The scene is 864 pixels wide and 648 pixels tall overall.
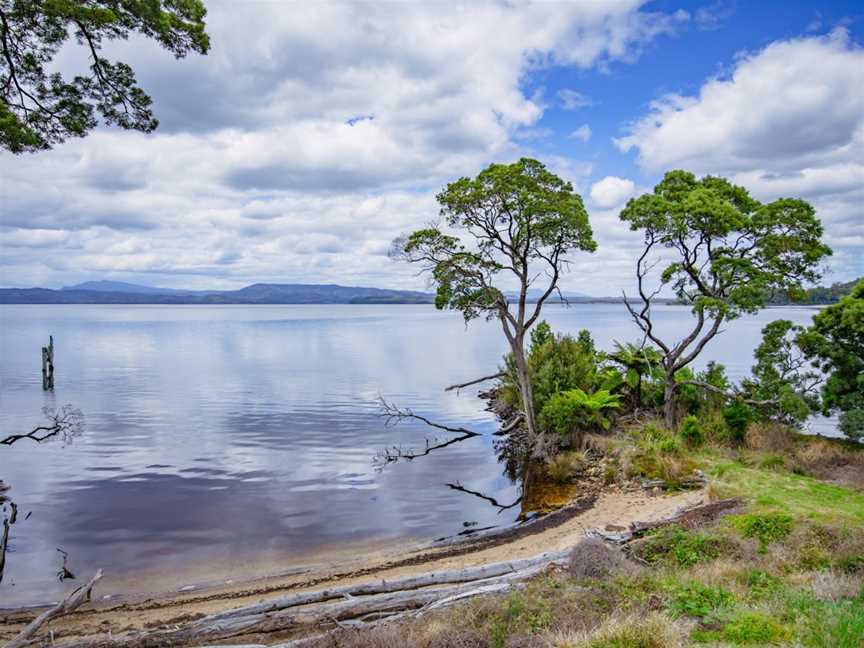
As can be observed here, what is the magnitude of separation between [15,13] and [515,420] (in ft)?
67.6

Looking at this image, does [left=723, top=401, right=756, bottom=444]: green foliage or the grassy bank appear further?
[left=723, top=401, right=756, bottom=444]: green foliage

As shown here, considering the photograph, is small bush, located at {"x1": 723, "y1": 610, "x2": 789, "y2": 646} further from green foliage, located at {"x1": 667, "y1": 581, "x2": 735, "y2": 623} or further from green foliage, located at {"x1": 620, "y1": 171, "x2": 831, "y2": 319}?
green foliage, located at {"x1": 620, "y1": 171, "x2": 831, "y2": 319}

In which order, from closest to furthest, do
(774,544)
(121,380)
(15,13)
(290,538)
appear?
1. (15,13)
2. (774,544)
3. (290,538)
4. (121,380)

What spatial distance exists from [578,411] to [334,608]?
13410 mm

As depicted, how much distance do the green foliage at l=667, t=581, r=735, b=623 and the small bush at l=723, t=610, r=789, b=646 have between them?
277 millimetres

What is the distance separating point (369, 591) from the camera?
8797 millimetres

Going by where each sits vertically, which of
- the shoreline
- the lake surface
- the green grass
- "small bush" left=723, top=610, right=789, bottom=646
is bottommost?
the lake surface

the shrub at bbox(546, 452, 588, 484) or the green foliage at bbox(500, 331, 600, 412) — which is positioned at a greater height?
the green foliage at bbox(500, 331, 600, 412)

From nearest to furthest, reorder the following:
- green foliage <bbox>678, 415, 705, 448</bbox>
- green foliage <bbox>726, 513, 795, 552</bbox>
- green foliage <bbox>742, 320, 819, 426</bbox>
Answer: green foliage <bbox>726, 513, 795, 552</bbox>
green foliage <bbox>678, 415, 705, 448</bbox>
green foliage <bbox>742, 320, 819, 426</bbox>

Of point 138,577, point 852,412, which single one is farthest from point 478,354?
point 138,577

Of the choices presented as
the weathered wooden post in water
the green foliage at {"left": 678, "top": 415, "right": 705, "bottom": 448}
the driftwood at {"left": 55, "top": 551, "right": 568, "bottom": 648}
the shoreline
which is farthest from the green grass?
the weathered wooden post in water

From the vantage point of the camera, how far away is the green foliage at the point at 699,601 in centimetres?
613

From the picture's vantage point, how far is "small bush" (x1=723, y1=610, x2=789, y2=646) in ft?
17.7

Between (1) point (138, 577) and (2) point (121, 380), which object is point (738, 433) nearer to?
(1) point (138, 577)
